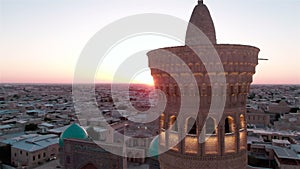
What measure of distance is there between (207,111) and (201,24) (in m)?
2.28

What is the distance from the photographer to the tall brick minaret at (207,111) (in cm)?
582

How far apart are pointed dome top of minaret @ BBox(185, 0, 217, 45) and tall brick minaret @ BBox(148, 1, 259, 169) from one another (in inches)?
1.1

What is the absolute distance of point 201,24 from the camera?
6.43 metres

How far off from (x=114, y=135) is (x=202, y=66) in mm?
29099

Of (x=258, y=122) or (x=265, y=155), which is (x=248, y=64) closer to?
(x=265, y=155)

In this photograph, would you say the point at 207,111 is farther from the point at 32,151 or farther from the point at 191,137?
the point at 32,151

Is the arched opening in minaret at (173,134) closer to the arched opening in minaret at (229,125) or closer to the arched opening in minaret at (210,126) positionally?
the arched opening in minaret at (210,126)

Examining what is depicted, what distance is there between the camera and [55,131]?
113 feet

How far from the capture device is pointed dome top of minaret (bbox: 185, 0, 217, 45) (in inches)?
252

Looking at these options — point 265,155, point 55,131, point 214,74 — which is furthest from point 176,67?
point 55,131

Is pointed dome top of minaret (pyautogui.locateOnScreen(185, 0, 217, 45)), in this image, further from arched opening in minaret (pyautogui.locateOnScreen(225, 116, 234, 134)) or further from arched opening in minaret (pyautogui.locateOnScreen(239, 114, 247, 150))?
arched opening in minaret (pyautogui.locateOnScreen(239, 114, 247, 150))

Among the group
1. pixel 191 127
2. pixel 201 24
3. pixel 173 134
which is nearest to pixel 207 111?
pixel 191 127

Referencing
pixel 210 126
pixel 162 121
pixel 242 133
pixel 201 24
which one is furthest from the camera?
pixel 162 121

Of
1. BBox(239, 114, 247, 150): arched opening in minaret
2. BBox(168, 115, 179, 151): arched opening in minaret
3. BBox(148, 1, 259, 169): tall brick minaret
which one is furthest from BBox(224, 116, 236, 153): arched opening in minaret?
BBox(168, 115, 179, 151): arched opening in minaret
